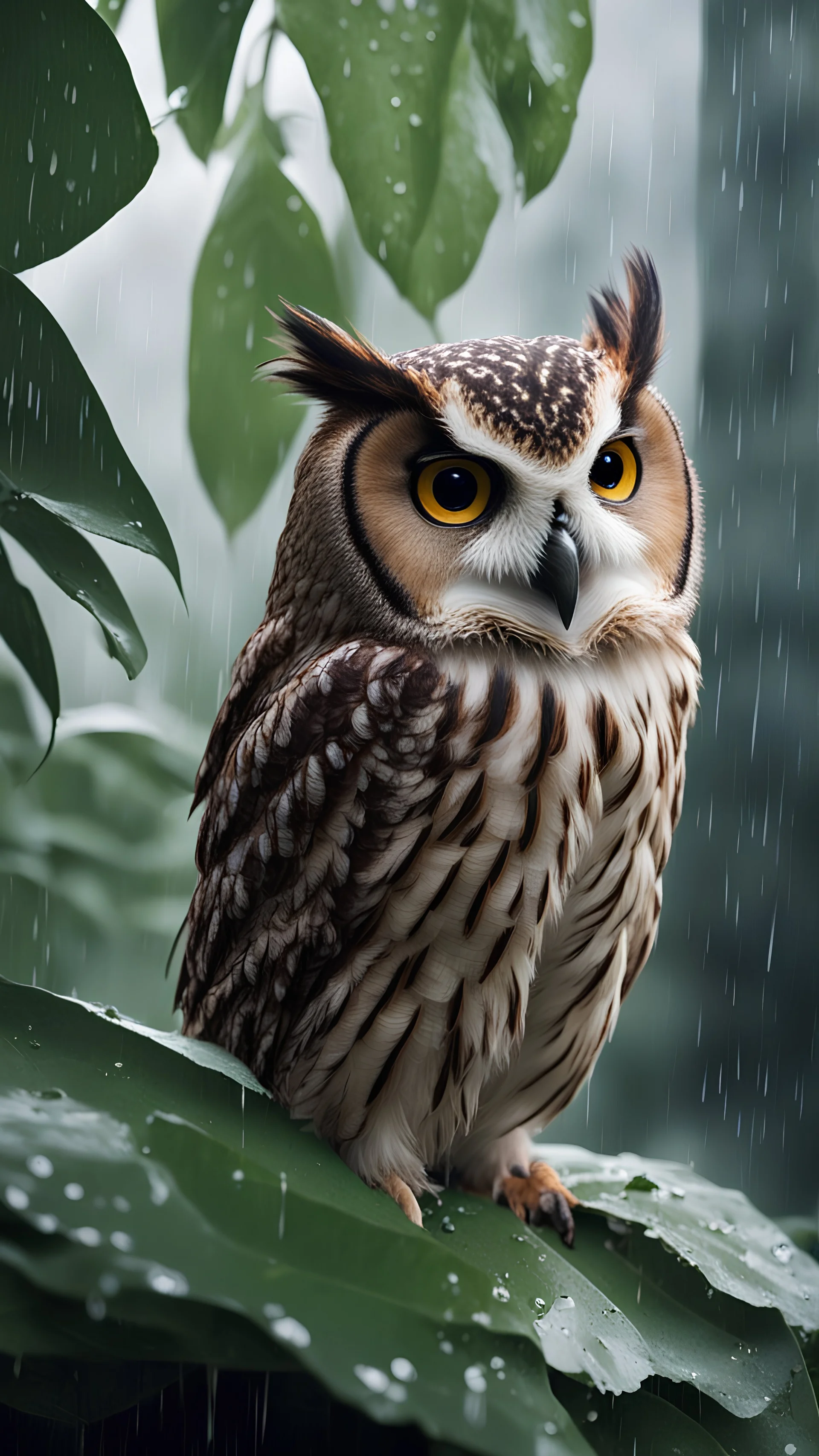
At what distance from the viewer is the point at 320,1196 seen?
0.54m

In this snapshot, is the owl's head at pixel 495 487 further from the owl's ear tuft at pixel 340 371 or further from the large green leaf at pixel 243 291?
the large green leaf at pixel 243 291

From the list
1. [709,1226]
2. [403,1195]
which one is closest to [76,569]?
[403,1195]

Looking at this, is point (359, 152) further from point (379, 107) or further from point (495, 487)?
point (495, 487)

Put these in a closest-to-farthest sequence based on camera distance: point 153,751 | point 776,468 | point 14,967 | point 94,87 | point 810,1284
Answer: point 94,87
point 810,1284
point 14,967
point 153,751
point 776,468

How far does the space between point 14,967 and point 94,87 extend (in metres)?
1.08

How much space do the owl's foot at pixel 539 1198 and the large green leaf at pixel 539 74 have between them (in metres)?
0.78

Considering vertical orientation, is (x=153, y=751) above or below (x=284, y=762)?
below

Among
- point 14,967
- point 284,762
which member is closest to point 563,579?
point 284,762

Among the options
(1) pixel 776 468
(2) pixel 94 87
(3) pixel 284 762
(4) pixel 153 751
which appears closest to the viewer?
(2) pixel 94 87

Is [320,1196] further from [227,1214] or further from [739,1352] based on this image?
[739,1352]

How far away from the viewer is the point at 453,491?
71 cm

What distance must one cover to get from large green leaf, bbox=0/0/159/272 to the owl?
0.15m

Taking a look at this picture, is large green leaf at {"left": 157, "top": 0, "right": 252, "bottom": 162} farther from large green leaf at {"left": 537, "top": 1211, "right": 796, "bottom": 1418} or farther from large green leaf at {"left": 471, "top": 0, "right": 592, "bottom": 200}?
large green leaf at {"left": 537, "top": 1211, "right": 796, "bottom": 1418}

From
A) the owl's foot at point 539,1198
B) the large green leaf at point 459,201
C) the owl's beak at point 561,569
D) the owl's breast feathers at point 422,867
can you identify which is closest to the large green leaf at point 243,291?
the large green leaf at point 459,201
